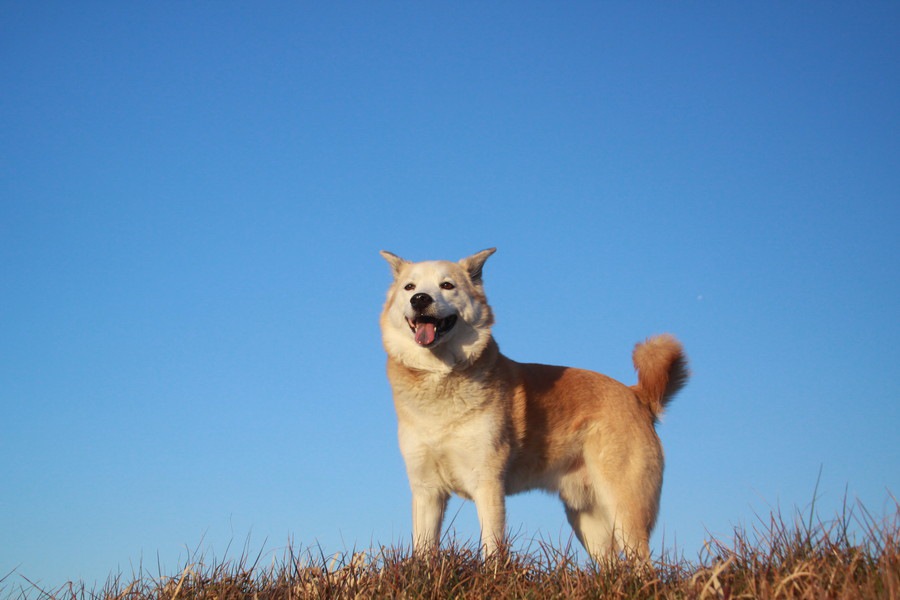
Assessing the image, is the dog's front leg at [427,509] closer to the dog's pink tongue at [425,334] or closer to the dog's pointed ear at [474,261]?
the dog's pink tongue at [425,334]

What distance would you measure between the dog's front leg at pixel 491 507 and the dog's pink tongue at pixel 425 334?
1305 millimetres

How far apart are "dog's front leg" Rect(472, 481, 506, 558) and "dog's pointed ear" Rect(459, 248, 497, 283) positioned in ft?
6.69

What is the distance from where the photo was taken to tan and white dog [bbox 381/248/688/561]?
22.8ft

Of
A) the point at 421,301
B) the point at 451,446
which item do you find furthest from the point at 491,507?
the point at 421,301

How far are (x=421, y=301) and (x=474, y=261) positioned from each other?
917mm

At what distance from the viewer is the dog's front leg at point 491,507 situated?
6.58 meters

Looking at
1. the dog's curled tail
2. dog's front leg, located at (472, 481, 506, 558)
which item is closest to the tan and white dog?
dog's front leg, located at (472, 481, 506, 558)

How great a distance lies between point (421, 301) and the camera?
7.09m

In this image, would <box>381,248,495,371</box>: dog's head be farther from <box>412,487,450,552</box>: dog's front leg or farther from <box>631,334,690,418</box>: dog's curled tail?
<box>631,334,690,418</box>: dog's curled tail

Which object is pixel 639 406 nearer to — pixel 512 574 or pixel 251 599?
pixel 512 574

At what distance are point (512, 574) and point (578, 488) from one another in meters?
3.22

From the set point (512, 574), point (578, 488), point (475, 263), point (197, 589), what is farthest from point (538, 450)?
point (197, 589)

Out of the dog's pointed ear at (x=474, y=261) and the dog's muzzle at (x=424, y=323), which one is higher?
the dog's pointed ear at (x=474, y=261)

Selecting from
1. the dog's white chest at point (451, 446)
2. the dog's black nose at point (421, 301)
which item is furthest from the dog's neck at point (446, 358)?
the dog's black nose at point (421, 301)
